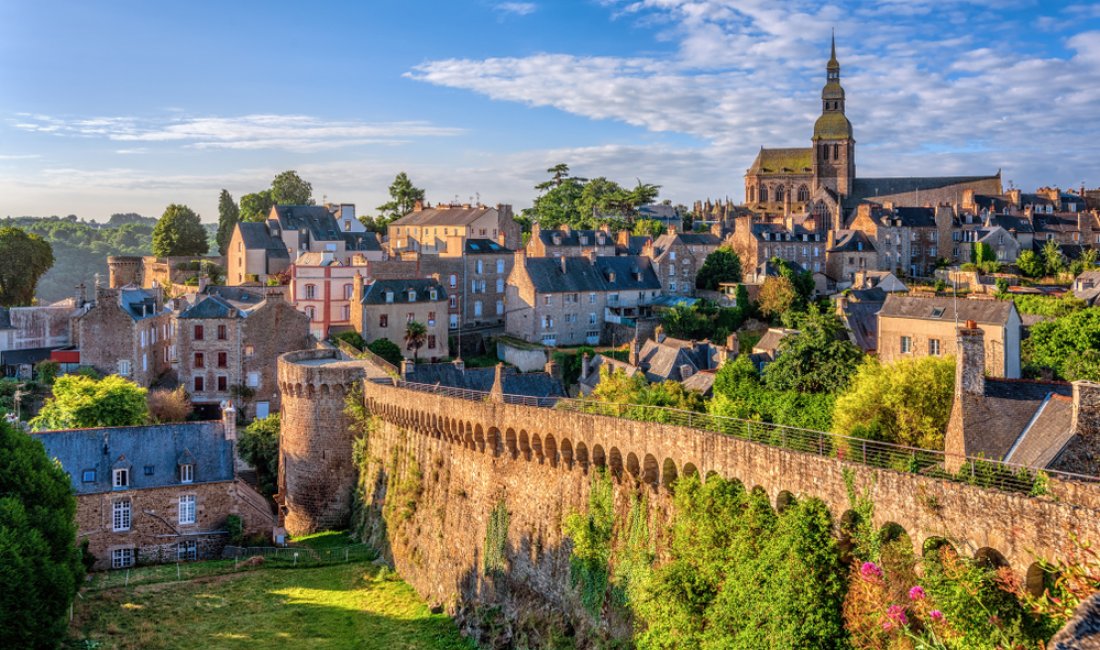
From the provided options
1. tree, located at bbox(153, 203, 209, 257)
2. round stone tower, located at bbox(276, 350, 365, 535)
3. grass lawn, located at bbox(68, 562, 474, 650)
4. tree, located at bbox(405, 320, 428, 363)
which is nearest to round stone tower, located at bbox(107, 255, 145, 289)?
tree, located at bbox(153, 203, 209, 257)

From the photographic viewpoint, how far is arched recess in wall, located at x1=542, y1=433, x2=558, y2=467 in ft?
75.8

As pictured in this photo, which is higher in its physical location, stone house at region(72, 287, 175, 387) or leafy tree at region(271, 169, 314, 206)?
leafy tree at region(271, 169, 314, 206)

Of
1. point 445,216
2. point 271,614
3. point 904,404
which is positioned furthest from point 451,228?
point 904,404

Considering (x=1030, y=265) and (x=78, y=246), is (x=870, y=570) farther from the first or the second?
(x=78, y=246)

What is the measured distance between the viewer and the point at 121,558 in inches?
1288

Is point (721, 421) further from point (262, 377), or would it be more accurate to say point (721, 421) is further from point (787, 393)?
point (262, 377)

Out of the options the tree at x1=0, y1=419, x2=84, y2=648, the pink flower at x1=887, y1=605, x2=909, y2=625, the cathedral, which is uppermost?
the cathedral

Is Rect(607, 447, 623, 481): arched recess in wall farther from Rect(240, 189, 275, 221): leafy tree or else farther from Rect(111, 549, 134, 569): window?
Rect(240, 189, 275, 221): leafy tree

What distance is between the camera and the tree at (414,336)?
53969 mm

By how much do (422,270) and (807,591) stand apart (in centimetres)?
4832

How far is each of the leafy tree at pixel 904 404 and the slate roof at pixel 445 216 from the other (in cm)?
5258

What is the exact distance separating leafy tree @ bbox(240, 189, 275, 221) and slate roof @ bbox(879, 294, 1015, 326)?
58033mm

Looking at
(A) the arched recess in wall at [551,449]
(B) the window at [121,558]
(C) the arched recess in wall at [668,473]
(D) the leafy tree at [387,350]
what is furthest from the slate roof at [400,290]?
(C) the arched recess in wall at [668,473]

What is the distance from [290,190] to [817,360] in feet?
209
